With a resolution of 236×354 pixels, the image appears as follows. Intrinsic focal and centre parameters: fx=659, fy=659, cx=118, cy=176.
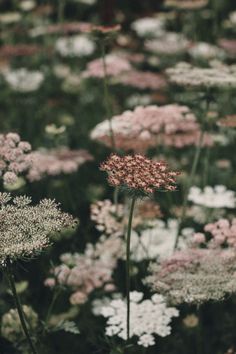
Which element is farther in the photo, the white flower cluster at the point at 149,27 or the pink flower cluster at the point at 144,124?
the white flower cluster at the point at 149,27

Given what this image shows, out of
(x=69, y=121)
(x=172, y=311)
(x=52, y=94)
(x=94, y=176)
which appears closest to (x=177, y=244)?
(x=172, y=311)

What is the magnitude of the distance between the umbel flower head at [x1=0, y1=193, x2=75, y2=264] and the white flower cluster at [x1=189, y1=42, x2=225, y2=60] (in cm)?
540

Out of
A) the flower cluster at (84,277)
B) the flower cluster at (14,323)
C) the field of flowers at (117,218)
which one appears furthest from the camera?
the flower cluster at (84,277)

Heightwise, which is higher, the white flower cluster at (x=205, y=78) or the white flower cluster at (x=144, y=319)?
the white flower cluster at (x=205, y=78)

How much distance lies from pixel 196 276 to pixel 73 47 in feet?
22.8

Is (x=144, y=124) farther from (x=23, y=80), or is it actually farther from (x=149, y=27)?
(x=149, y=27)

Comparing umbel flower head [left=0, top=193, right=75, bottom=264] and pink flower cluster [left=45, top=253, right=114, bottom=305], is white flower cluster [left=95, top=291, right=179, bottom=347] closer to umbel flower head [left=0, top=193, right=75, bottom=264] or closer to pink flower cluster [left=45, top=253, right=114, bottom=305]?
pink flower cluster [left=45, top=253, right=114, bottom=305]

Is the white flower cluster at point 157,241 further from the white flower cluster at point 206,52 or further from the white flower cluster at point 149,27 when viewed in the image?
the white flower cluster at point 149,27

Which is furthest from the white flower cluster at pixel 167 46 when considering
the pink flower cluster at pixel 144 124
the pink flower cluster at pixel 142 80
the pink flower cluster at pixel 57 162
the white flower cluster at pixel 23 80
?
the pink flower cluster at pixel 57 162

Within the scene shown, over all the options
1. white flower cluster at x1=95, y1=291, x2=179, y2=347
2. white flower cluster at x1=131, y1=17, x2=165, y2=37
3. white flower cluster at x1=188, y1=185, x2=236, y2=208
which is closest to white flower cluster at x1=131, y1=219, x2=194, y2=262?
white flower cluster at x1=188, y1=185, x2=236, y2=208

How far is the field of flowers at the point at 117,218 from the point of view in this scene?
3.71m

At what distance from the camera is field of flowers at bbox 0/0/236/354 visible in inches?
146

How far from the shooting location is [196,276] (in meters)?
4.14

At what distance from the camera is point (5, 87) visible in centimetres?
979
